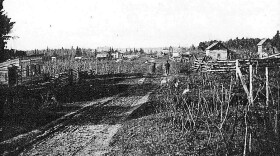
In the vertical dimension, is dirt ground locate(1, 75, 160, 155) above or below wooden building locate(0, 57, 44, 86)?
below

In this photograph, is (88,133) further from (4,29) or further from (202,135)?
(4,29)

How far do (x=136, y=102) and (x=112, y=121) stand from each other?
5060 millimetres

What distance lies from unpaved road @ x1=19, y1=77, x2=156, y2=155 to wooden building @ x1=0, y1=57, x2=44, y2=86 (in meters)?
6.94

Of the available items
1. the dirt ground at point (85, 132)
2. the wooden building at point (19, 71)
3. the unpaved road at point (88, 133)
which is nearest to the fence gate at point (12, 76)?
the wooden building at point (19, 71)

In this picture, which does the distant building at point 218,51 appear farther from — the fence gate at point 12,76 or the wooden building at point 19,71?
the fence gate at point 12,76

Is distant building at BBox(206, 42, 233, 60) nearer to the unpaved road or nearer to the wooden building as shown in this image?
the wooden building

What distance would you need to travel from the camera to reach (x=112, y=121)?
46.9 ft

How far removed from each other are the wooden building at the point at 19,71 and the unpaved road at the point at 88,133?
6.94m

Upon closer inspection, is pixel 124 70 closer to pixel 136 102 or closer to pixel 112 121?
pixel 136 102

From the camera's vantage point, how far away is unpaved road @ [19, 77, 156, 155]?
10.2 m

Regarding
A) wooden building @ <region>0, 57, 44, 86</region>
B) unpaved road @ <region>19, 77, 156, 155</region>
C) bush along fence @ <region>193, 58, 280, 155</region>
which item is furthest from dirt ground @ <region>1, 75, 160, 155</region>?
wooden building @ <region>0, 57, 44, 86</region>

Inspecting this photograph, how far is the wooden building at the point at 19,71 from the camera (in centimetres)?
2499

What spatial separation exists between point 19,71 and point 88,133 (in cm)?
1254

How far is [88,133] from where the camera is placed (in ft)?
40.4
